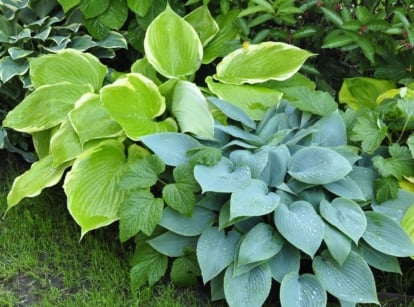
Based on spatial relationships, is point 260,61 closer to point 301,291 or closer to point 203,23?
point 203,23

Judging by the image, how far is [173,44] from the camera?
2826 millimetres

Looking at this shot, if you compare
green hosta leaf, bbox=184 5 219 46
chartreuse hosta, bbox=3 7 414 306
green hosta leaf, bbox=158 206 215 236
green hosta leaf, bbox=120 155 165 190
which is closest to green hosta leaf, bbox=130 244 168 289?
chartreuse hosta, bbox=3 7 414 306

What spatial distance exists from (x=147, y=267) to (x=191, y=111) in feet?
2.23

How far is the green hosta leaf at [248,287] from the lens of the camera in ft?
6.85

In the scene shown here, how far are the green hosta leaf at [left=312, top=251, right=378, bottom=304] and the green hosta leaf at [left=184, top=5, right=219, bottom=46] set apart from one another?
4.45 feet

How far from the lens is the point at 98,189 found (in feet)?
8.04

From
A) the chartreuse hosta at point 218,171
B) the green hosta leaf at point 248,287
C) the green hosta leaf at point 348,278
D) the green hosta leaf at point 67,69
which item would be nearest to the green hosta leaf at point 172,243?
the chartreuse hosta at point 218,171

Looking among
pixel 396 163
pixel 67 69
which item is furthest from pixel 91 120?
pixel 396 163

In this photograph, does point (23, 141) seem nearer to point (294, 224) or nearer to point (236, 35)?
point (236, 35)

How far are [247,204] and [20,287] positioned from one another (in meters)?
1.03

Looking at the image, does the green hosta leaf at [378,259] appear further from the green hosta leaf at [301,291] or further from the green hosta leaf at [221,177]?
the green hosta leaf at [221,177]

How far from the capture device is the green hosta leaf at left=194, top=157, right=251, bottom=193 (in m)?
2.16

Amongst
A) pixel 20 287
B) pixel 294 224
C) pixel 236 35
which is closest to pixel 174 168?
pixel 294 224

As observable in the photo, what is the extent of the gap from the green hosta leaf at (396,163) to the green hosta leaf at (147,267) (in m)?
0.91
